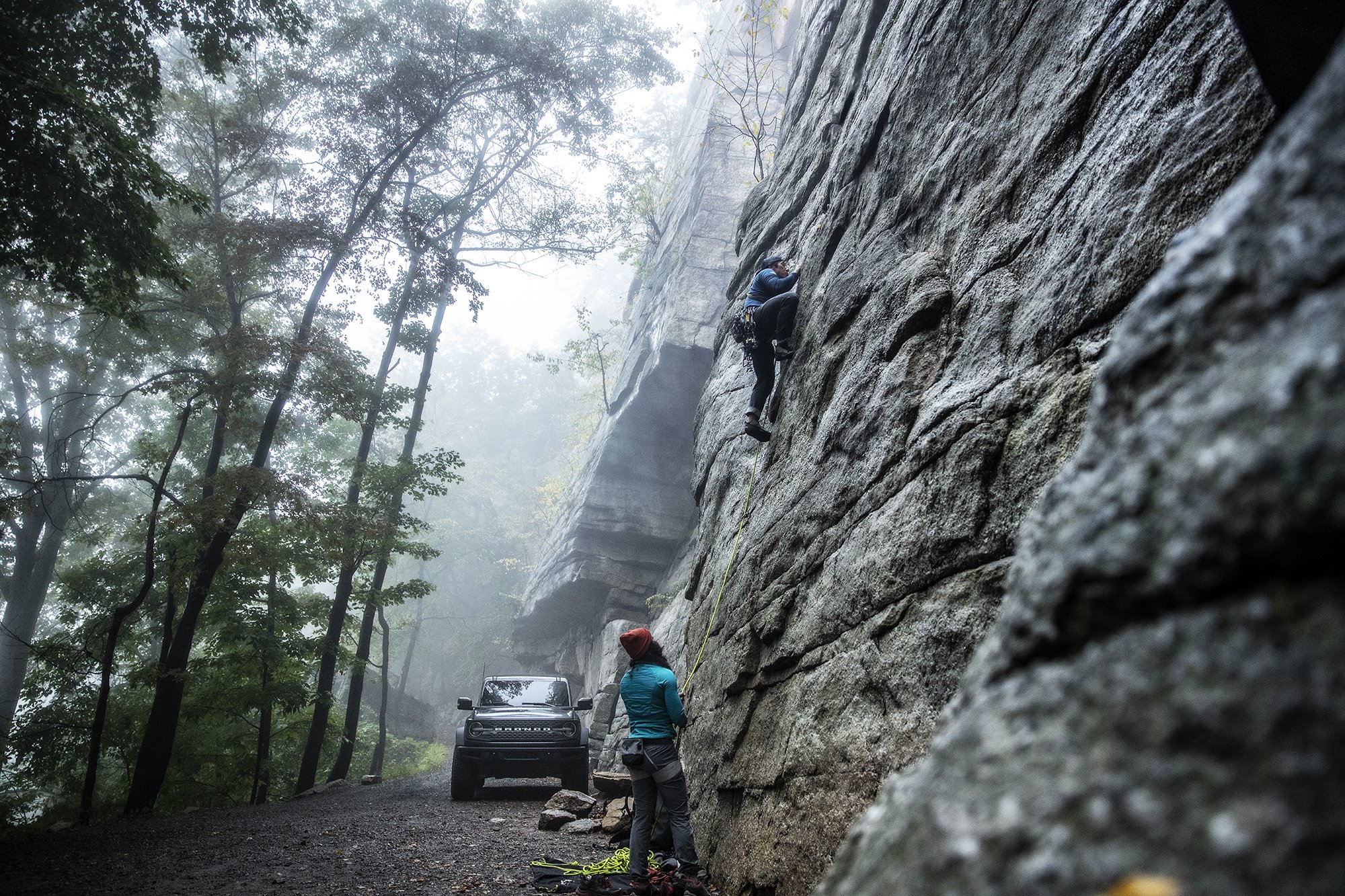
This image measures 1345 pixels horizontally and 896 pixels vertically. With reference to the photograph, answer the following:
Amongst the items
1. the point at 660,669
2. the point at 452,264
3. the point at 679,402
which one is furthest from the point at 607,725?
the point at 660,669

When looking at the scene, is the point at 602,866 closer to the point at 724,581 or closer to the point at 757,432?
the point at 724,581

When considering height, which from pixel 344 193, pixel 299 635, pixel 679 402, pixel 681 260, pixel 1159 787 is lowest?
pixel 1159 787

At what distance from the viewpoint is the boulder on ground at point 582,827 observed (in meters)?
8.48

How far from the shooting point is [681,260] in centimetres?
2261

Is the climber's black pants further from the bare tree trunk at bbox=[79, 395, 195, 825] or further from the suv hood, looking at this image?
the bare tree trunk at bbox=[79, 395, 195, 825]

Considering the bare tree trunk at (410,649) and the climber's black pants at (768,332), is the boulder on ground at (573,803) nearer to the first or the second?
the climber's black pants at (768,332)

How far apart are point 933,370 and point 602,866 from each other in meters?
5.07

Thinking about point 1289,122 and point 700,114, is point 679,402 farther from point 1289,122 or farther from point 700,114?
point 1289,122

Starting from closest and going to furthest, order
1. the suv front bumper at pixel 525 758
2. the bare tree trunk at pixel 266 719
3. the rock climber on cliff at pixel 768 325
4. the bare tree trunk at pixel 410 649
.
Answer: the rock climber on cliff at pixel 768 325 < the suv front bumper at pixel 525 758 < the bare tree trunk at pixel 266 719 < the bare tree trunk at pixel 410 649

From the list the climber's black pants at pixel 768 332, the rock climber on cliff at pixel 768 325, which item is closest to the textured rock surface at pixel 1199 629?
the rock climber on cliff at pixel 768 325

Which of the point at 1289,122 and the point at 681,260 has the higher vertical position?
the point at 681,260

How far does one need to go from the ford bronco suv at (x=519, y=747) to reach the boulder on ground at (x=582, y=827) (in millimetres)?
2245

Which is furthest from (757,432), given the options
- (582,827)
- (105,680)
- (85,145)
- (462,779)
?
(105,680)

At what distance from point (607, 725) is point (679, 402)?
1037cm
